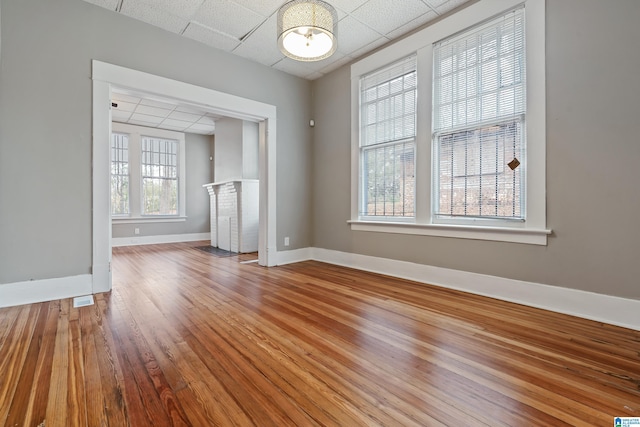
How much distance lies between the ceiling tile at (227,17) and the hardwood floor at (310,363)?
9.34ft

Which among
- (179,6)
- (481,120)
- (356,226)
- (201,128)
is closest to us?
(481,120)

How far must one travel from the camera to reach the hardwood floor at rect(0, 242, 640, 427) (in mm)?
1173

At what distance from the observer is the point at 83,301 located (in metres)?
2.58

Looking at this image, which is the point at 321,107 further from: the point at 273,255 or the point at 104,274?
the point at 104,274

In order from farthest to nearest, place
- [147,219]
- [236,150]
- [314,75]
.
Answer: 1. [147,219]
2. [236,150]
3. [314,75]

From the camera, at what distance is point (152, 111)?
580cm

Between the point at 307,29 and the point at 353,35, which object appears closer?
the point at 307,29

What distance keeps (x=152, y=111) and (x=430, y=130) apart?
541 cm

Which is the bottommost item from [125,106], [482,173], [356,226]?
[356,226]

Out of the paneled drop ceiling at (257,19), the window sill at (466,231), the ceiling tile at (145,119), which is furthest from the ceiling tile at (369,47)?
the ceiling tile at (145,119)

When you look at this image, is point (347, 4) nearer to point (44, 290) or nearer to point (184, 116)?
point (44, 290)

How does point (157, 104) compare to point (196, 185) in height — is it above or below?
above

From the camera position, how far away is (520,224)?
2547mm

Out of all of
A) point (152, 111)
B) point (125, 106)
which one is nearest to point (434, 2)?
point (152, 111)
